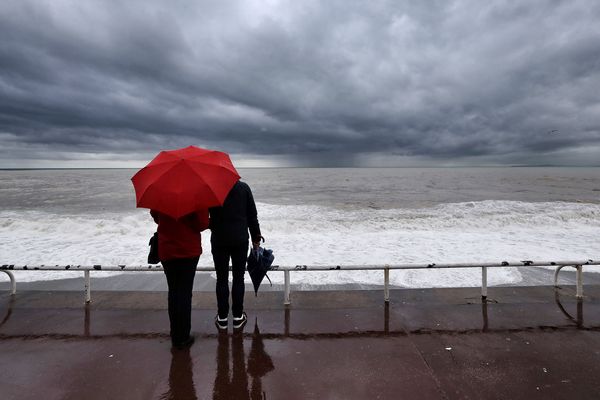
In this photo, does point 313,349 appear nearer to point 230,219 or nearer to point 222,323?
point 222,323

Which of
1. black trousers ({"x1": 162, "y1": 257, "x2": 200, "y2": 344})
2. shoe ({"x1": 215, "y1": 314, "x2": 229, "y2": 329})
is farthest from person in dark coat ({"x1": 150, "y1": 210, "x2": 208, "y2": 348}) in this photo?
shoe ({"x1": 215, "y1": 314, "x2": 229, "y2": 329})

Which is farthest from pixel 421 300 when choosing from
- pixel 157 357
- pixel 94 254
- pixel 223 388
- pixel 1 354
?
pixel 94 254

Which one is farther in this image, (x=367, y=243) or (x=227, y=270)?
(x=367, y=243)

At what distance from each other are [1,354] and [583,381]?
5.14m

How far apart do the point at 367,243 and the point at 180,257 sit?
29.2 feet

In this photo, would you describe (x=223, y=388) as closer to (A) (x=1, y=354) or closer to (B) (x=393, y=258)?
(A) (x=1, y=354)

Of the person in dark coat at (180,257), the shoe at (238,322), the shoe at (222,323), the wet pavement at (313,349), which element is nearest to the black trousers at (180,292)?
the person in dark coat at (180,257)

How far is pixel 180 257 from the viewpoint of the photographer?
10.0ft

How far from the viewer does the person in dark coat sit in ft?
9.93

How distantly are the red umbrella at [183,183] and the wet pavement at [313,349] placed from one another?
146 cm

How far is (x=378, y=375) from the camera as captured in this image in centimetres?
282

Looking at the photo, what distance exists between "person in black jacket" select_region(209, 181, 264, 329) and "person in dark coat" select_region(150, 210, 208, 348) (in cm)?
24

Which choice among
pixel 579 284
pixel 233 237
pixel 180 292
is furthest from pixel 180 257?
pixel 579 284

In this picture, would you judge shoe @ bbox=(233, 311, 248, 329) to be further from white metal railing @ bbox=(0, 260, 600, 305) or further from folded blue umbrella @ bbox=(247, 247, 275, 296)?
white metal railing @ bbox=(0, 260, 600, 305)
